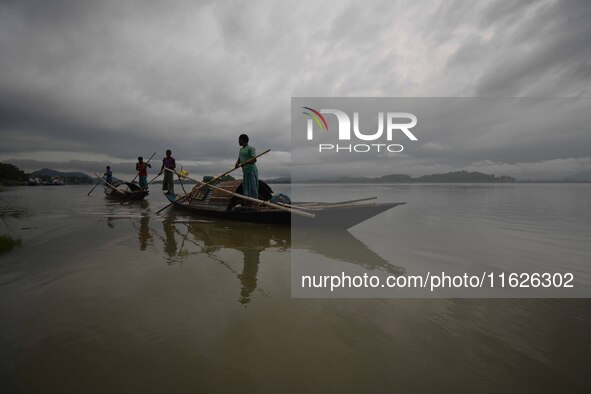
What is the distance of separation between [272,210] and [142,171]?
15.5 m

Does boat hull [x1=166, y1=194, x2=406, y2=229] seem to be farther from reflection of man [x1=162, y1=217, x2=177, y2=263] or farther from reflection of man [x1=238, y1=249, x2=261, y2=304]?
reflection of man [x1=238, y1=249, x2=261, y2=304]

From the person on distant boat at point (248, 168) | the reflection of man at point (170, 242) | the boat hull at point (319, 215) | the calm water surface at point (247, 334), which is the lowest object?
the calm water surface at point (247, 334)

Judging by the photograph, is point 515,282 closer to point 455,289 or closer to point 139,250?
point 455,289

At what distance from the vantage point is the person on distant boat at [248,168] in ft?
31.6

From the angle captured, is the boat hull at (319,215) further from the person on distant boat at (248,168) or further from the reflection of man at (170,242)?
the reflection of man at (170,242)

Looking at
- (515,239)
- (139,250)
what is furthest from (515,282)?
(139,250)

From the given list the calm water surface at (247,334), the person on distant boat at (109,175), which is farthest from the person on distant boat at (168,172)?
the person on distant boat at (109,175)

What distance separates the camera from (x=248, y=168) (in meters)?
9.74

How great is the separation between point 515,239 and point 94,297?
36.3 ft

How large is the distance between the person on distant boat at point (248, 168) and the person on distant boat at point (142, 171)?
12362 mm

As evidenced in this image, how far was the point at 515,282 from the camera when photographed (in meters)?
4.50

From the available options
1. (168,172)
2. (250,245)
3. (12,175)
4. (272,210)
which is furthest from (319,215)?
(12,175)

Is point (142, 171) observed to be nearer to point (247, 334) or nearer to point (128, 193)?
point (128, 193)

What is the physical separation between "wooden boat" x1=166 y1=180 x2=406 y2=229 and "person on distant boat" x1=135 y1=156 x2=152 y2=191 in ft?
25.9
